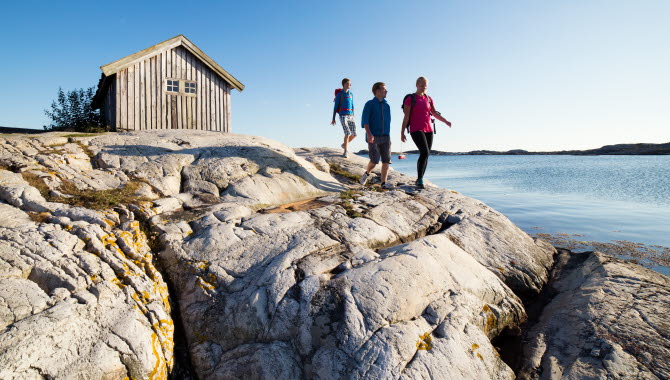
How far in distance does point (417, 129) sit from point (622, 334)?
569 cm

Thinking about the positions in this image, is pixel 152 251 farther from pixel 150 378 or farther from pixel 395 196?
pixel 395 196

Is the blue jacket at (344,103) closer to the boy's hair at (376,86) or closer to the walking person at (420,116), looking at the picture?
the boy's hair at (376,86)

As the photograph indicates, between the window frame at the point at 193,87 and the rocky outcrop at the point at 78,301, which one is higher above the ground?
the window frame at the point at 193,87

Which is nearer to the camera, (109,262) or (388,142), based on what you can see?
(109,262)

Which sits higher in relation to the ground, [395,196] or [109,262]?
[395,196]

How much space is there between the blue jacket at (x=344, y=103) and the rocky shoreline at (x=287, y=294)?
5023 millimetres

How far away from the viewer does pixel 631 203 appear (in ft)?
55.1

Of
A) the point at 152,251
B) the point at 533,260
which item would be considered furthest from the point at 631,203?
the point at 152,251

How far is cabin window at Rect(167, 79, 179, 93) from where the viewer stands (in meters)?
15.1

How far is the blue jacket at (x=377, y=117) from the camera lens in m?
8.98

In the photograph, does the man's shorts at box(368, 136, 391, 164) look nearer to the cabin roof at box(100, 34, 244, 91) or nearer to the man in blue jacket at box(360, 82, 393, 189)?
the man in blue jacket at box(360, 82, 393, 189)

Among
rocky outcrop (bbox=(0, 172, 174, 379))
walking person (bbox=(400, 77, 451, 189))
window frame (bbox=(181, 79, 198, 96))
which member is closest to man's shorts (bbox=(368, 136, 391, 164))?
walking person (bbox=(400, 77, 451, 189))

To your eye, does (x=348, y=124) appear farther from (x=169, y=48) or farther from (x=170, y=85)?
(x=169, y=48)

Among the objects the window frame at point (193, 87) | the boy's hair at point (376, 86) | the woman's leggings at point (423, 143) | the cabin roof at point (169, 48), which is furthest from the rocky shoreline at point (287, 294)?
the window frame at point (193, 87)
